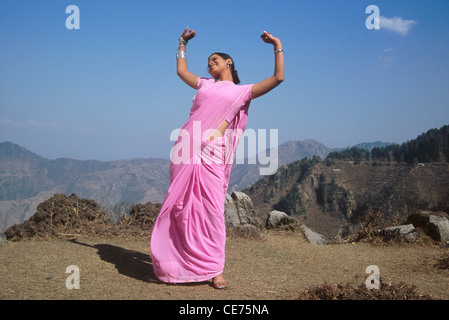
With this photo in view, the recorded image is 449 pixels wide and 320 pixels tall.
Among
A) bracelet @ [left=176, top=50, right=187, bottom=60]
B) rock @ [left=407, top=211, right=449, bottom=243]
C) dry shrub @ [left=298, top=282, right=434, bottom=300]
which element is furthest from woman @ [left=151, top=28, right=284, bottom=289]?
rock @ [left=407, top=211, right=449, bottom=243]

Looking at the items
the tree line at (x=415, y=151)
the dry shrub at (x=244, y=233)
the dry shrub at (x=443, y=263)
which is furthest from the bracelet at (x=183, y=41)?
the tree line at (x=415, y=151)

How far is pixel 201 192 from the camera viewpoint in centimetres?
448

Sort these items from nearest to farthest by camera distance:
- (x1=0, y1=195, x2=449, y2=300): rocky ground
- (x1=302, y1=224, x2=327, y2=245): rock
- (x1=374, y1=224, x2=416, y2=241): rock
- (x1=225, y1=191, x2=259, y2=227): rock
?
(x1=0, y1=195, x2=449, y2=300): rocky ground, (x1=374, y1=224, x2=416, y2=241): rock, (x1=225, y1=191, x2=259, y2=227): rock, (x1=302, y1=224, x2=327, y2=245): rock

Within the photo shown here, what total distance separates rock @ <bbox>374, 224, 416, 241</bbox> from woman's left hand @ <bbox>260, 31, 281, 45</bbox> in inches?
226

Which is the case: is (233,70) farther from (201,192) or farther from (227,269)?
(227,269)

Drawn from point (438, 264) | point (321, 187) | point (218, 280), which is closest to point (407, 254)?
point (438, 264)

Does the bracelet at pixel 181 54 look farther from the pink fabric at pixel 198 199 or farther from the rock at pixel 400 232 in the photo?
the rock at pixel 400 232

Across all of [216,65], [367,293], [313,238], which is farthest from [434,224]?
[216,65]

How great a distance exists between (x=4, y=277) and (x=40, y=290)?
0.91 metres

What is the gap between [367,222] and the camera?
8.99m

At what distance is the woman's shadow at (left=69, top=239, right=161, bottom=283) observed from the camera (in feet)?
15.7

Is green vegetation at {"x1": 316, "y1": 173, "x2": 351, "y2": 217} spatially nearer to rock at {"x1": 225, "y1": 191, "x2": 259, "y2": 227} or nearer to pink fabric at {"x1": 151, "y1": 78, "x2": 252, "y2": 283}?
rock at {"x1": 225, "y1": 191, "x2": 259, "y2": 227}

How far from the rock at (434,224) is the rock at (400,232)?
1.37ft
